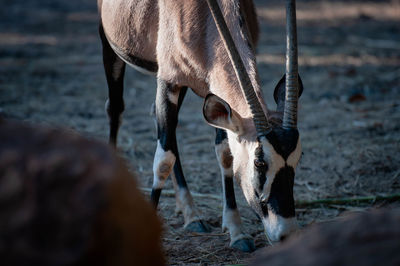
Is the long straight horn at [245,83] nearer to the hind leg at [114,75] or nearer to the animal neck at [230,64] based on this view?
the animal neck at [230,64]

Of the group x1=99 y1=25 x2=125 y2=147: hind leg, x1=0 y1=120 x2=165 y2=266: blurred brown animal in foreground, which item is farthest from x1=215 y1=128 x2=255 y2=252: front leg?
x1=0 y1=120 x2=165 y2=266: blurred brown animal in foreground

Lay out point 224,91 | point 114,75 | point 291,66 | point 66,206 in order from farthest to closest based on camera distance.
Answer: point 114,75
point 224,91
point 291,66
point 66,206

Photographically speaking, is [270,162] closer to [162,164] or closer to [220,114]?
[220,114]

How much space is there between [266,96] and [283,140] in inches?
192

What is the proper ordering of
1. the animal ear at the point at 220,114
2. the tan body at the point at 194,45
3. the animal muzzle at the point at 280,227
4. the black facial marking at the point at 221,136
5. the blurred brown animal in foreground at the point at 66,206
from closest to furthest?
1. the blurred brown animal in foreground at the point at 66,206
2. the animal muzzle at the point at 280,227
3. the animal ear at the point at 220,114
4. the tan body at the point at 194,45
5. the black facial marking at the point at 221,136

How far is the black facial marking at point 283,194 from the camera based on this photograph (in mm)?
3291

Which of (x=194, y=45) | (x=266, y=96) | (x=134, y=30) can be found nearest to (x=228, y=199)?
(x=194, y=45)

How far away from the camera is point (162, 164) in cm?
Answer: 423

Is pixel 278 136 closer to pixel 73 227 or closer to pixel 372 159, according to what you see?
pixel 73 227

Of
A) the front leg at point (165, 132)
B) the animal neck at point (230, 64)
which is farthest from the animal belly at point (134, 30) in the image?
the animal neck at point (230, 64)

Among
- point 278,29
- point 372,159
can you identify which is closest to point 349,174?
point 372,159

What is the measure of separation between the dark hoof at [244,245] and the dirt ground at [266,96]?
0.07 metres

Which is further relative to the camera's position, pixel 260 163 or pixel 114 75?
pixel 114 75

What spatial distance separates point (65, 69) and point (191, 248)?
6.45 m
